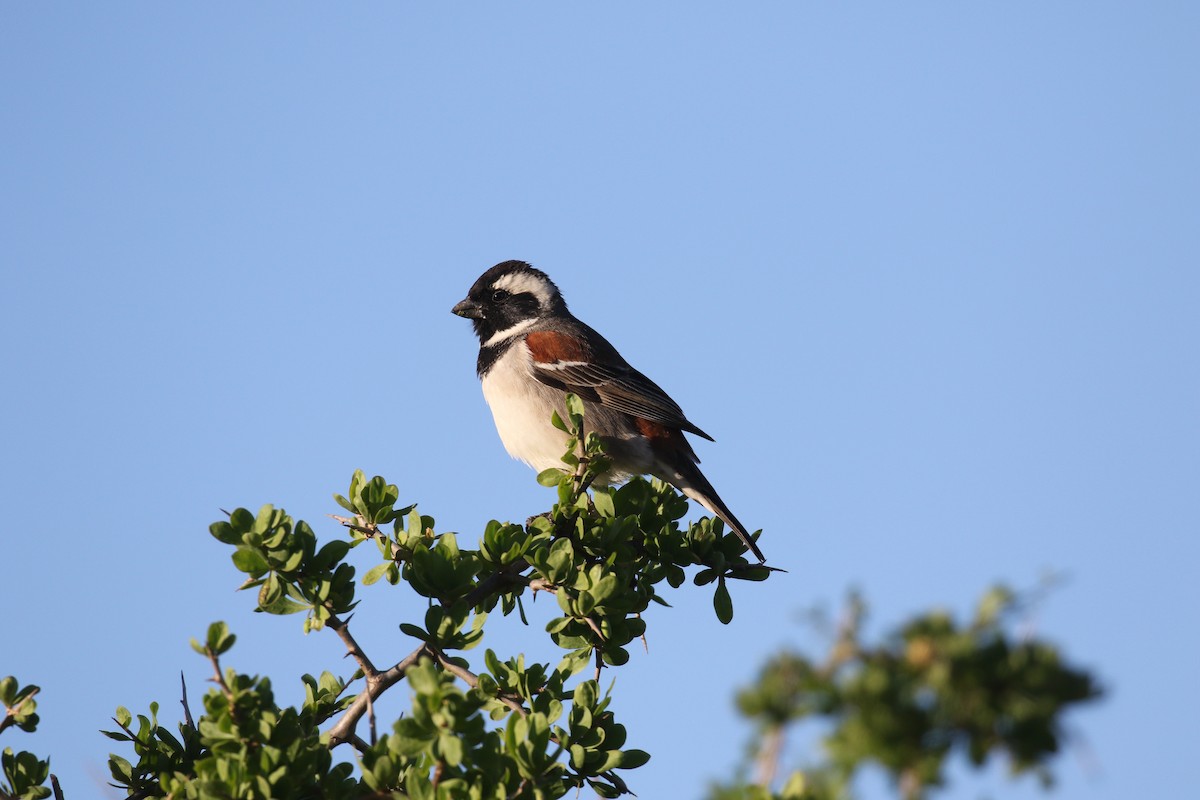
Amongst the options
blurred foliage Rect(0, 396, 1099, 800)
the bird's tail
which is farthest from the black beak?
blurred foliage Rect(0, 396, 1099, 800)

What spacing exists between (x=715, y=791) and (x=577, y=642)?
2.37 m

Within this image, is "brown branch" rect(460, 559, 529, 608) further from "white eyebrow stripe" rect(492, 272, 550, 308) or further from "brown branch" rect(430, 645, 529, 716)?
"white eyebrow stripe" rect(492, 272, 550, 308)

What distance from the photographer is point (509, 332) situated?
8406mm

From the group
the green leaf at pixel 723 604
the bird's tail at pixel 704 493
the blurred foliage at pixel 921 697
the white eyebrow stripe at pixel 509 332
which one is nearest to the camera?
the blurred foliage at pixel 921 697

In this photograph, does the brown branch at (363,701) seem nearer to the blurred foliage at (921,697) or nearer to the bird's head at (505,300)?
the blurred foliage at (921,697)

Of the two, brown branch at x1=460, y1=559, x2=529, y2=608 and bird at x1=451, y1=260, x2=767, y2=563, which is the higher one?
bird at x1=451, y1=260, x2=767, y2=563

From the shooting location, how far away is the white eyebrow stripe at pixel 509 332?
328 inches

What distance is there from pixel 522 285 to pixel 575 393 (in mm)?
1594

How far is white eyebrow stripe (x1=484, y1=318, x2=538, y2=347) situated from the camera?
27.3ft

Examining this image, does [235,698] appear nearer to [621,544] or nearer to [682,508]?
[621,544]

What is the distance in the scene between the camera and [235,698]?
3.11 m

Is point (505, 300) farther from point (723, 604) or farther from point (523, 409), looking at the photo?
point (723, 604)

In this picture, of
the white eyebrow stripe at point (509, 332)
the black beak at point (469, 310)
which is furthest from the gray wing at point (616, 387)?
the black beak at point (469, 310)

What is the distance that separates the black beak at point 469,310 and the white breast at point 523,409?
2.57 feet
